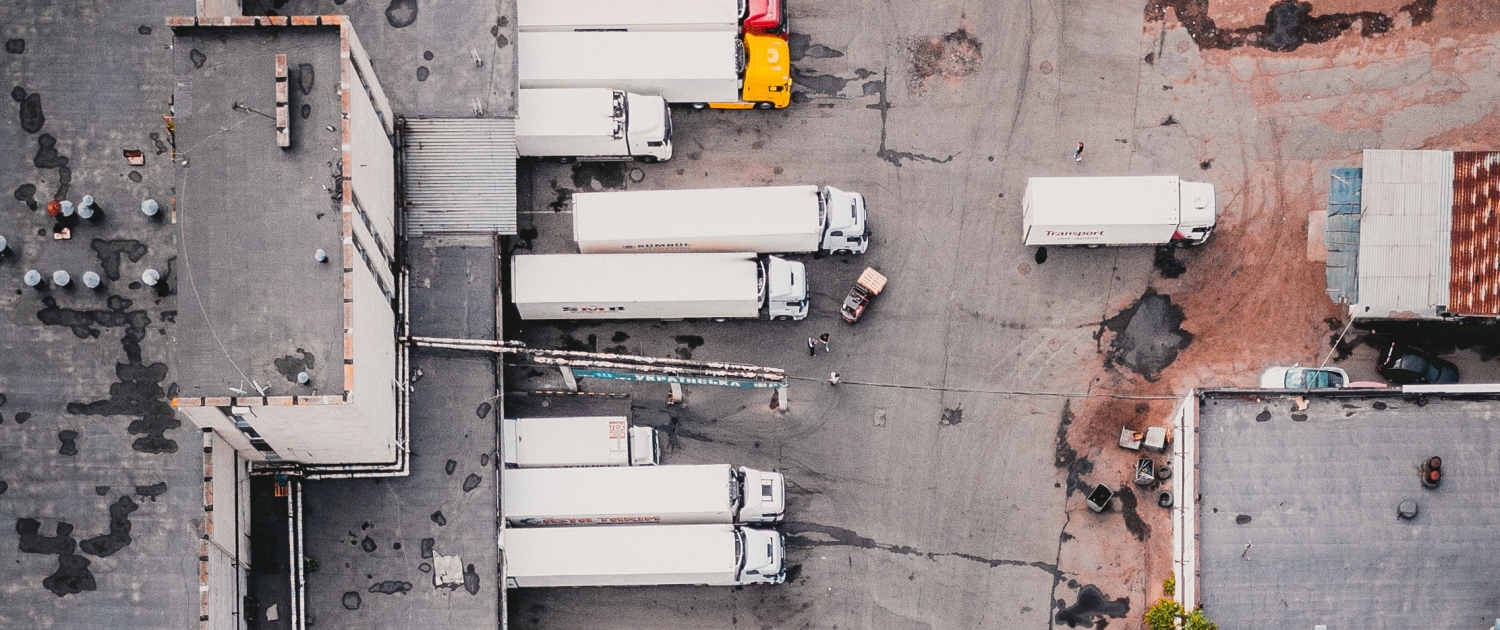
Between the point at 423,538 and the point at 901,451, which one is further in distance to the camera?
the point at 901,451

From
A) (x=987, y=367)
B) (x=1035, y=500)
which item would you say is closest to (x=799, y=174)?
(x=987, y=367)

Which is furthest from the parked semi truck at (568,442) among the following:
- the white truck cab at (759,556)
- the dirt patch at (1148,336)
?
the dirt patch at (1148,336)

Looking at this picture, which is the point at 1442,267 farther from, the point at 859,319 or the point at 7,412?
the point at 7,412

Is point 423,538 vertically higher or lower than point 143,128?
lower

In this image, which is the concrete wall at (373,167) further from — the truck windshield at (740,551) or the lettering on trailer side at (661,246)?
the truck windshield at (740,551)

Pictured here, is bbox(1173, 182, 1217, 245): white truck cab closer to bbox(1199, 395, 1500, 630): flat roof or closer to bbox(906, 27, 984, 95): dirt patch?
bbox(1199, 395, 1500, 630): flat roof

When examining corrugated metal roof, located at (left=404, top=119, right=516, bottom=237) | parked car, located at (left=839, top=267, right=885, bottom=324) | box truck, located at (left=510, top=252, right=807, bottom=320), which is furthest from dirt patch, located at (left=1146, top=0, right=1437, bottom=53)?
corrugated metal roof, located at (left=404, top=119, right=516, bottom=237)
